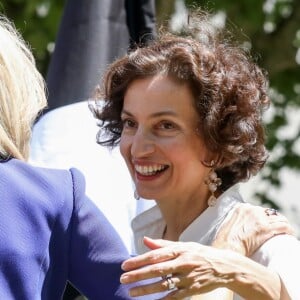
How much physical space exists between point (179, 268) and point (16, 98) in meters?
0.41

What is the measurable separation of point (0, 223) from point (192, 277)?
14.6 inches

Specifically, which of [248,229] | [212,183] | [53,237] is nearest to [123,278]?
[53,237]

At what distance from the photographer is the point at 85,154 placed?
3.36 metres

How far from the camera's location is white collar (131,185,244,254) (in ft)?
7.78

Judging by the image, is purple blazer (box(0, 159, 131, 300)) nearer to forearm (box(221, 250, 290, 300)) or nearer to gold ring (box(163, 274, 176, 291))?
gold ring (box(163, 274, 176, 291))

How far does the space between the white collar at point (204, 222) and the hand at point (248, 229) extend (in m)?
0.02

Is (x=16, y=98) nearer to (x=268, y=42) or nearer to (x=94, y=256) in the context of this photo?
(x=94, y=256)

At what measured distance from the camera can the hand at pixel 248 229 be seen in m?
2.26

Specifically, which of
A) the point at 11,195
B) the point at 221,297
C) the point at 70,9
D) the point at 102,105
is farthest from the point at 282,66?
the point at 11,195

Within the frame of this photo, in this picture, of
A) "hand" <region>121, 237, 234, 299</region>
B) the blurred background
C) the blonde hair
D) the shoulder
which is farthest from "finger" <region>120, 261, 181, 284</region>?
the blurred background

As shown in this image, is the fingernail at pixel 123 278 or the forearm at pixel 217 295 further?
the forearm at pixel 217 295

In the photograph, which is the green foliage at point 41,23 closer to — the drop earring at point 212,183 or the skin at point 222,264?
the drop earring at point 212,183

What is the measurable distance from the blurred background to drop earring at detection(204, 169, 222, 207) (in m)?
3.10

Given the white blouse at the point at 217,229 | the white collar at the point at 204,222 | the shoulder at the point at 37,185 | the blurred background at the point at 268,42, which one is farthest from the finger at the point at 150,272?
the blurred background at the point at 268,42
